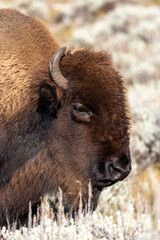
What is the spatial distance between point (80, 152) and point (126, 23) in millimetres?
15705

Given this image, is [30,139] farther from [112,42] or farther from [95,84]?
[112,42]

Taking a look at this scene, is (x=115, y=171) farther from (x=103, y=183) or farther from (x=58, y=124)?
(x=58, y=124)

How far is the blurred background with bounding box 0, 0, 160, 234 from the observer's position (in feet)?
16.3

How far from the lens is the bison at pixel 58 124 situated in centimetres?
329

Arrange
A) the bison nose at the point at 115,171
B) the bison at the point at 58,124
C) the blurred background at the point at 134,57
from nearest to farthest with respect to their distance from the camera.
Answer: the bison nose at the point at 115,171, the bison at the point at 58,124, the blurred background at the point at 134,57

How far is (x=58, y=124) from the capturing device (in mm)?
3416

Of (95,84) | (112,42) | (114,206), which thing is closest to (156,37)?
(112,42)

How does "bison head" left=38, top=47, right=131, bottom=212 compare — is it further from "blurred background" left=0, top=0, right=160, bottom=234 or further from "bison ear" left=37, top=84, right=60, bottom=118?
"blurred background" left=0, top=0, right=160, bottom=234

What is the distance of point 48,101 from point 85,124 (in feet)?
1.12

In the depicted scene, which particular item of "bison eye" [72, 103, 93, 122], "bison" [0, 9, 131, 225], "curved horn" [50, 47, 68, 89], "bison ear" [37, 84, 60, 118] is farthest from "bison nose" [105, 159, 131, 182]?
"curved horn" [50, 47, 68, 89]

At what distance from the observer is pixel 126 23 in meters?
18.3

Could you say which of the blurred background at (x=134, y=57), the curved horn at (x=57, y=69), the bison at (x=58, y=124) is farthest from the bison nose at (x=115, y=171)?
the curved horn at (x=57, y=69)

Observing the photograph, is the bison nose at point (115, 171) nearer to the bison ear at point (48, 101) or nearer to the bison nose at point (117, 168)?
the bison nose at point (117, 168)

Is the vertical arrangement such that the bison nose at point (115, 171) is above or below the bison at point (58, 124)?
below
